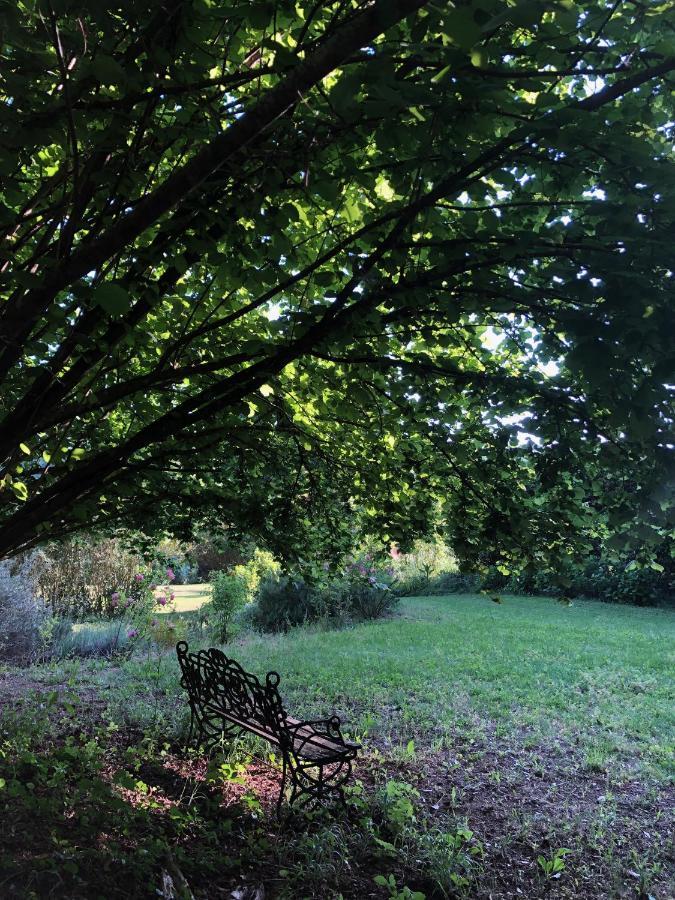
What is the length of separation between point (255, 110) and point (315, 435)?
3.02 meters

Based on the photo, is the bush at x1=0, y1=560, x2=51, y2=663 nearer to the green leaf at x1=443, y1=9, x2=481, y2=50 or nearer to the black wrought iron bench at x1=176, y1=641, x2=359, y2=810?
the black wrought iron bench at x1=176, y1=641, x2=359, y2=810

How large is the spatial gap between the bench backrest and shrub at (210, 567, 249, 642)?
5768 mm

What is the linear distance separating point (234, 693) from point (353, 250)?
3693 millimetres

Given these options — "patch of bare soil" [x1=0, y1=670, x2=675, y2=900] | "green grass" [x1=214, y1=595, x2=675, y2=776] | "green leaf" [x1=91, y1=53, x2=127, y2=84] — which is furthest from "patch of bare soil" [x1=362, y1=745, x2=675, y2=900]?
"green leaf" [x1=91, y1=53, x2=127, y2=84]

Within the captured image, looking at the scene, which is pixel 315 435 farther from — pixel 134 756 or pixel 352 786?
pixel 134 756

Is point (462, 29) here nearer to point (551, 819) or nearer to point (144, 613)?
point (551, 819)

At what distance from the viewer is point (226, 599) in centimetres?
1155

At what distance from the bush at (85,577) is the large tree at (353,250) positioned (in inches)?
351

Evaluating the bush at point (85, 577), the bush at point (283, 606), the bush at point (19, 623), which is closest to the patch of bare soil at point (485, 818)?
the bush at point (19, 623)

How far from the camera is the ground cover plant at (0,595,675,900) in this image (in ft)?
11.0

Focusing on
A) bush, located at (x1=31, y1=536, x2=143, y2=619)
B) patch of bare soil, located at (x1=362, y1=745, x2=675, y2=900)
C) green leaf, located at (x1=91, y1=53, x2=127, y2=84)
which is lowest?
patch of bare soil, located at (x1=362, y1=745, x2=675, y2=900)

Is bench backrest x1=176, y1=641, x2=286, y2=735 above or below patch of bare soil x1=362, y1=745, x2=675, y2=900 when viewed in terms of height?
above

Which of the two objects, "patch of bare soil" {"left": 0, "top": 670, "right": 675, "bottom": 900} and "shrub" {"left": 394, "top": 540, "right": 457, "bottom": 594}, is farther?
"shrub" {"left": 394, "top": 540, "right": 457, "bottom": 594}

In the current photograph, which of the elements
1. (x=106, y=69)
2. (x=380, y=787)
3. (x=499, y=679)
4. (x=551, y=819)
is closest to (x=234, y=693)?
Result: (x=380, y=787)
